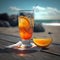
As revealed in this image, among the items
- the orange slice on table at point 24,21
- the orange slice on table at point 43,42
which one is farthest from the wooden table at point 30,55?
the orange slice on table at point 24,21

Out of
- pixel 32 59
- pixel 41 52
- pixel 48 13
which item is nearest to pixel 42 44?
pixel 41 52

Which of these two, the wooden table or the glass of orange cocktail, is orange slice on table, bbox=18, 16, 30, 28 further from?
the wooden table

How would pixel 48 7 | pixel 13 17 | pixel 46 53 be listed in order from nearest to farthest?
pixel 46 53 < pixel 13 17 < pixel 48 7

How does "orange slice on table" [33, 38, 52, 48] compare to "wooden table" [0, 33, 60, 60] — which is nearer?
"wooden table" [0, 33, 60, 60]

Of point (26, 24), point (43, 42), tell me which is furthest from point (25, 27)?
point (43, 42)

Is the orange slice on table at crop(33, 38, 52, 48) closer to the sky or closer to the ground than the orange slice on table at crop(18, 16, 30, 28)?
closer to the ground

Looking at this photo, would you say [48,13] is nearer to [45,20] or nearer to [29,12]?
[45,20]

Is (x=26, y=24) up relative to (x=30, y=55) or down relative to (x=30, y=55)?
up

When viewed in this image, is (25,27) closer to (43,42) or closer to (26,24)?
(26,24)

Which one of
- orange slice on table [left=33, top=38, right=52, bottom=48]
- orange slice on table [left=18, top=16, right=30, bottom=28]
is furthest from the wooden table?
orange slice on table [left=18, top=16, right=30, bottom=28]

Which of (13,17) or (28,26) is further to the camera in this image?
(13,17)

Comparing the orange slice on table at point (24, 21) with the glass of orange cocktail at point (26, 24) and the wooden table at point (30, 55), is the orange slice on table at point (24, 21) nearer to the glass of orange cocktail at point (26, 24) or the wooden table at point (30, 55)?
the glass of orange cocktail at point (26, 24)
